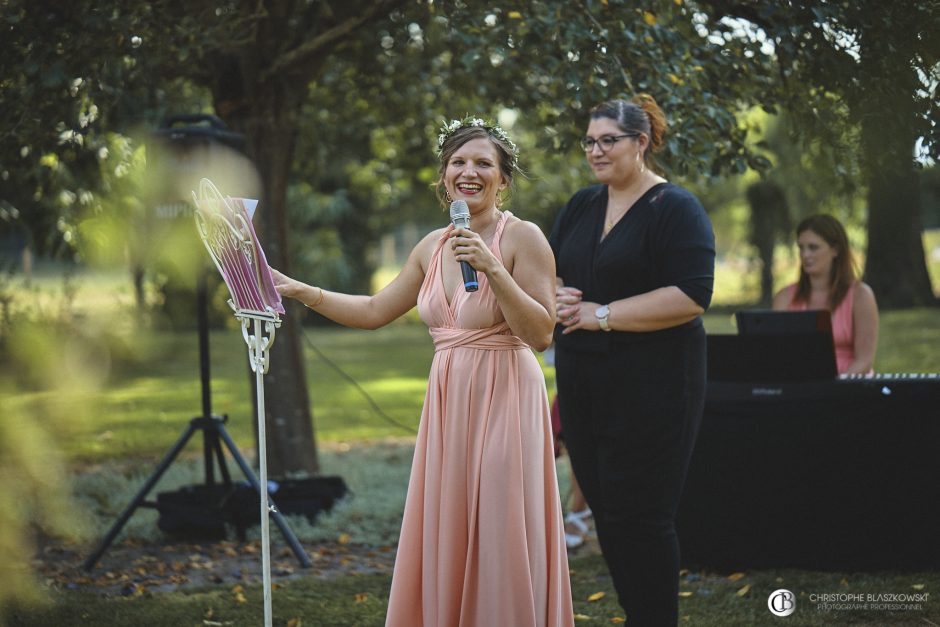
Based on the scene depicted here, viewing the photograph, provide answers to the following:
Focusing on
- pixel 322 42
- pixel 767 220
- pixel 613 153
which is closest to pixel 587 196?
pixel 613 153

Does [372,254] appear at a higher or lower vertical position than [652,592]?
higher

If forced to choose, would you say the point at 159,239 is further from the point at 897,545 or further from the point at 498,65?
the point at 897,545

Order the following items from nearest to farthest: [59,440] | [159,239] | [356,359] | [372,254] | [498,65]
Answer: [498,65] < [59,440] < [159,239] < [356,359] < [372,254]

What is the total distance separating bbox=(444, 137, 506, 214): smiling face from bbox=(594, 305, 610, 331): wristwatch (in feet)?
1.92

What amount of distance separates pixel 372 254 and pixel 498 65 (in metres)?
17.4

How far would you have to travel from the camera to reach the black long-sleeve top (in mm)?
3393

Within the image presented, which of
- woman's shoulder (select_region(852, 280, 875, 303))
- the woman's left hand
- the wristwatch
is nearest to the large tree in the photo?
woman's shoulder (select_region(852, 280, 875, 303))

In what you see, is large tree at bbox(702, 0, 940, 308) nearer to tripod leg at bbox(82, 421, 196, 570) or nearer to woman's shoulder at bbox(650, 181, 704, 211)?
woman's shoulder at bbox(650, 181, 704, 211)

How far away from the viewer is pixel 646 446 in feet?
11.0

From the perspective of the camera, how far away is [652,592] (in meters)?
3.38

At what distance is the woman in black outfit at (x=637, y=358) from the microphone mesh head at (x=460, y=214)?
0.71m

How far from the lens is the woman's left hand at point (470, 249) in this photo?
9.14 feet

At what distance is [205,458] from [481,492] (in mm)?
3101

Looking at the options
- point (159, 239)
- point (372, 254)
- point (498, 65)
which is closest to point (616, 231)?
point (498, 65)
